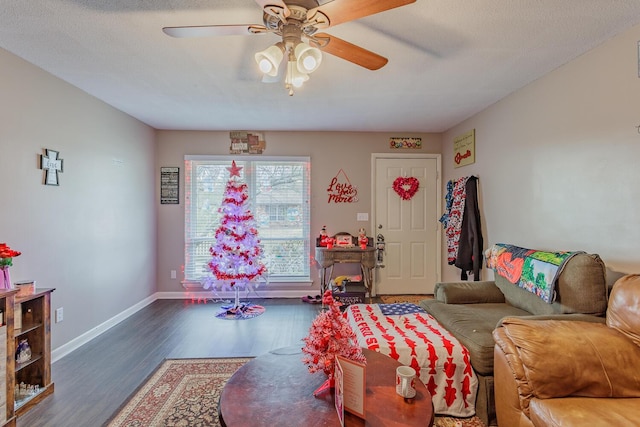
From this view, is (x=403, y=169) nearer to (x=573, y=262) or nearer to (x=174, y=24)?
(x=573, y=262)

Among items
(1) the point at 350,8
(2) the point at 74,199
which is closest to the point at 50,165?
(2) the point at 74,199

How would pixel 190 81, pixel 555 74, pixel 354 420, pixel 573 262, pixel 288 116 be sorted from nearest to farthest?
pixel 354 420 < pixel 573 262 < pixel 555 74 < pixel 190 81 < pixel 288 116

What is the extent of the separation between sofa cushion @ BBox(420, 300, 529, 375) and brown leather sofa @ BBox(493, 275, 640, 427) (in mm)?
242

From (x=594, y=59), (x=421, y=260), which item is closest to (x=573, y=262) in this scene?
(x=594, y=59)

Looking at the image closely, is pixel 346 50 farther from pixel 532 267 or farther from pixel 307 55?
pixel 532 267

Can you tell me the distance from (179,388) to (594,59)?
3799mm

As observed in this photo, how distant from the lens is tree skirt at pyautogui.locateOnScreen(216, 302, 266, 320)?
379cm

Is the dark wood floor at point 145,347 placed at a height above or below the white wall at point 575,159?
below

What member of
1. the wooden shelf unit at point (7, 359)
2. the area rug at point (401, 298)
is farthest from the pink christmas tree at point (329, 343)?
the area rug at point (401, 298)

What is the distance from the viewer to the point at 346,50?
5.68ft

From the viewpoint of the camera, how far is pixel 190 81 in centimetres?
285

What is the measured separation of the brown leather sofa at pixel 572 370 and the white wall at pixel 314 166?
310 centimetres

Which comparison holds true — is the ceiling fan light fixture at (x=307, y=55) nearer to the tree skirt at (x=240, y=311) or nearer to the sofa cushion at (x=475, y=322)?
the sofa cushion at (x=475, y=322)

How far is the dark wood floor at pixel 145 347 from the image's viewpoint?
6.84ft
